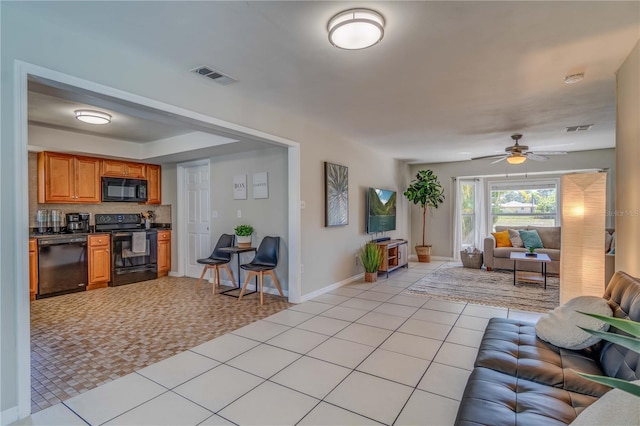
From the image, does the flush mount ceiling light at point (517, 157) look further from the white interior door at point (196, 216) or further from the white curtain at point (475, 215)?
the white interior door at point (196, 216)

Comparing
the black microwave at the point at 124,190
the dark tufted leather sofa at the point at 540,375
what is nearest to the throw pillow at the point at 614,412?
the dark tufted leather sofa at the point at 540,375

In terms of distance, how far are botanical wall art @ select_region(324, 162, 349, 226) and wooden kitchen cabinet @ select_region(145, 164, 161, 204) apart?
11.7 ft

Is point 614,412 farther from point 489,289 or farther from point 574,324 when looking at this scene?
point 489,289

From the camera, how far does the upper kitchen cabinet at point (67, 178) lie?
15.7 feet

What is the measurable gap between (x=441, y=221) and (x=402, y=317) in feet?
16.0

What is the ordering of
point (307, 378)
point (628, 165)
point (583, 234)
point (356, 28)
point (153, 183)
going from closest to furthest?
1. point (356, 28)
2. point (307, 378)
3. point (628, 165)
4. point (583, 234)
5. point (153, 183)

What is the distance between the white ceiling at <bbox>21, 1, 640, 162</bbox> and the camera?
6.39ft

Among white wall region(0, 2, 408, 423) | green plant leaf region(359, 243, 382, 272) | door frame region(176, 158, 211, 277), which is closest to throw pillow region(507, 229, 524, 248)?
green plant leaf region(359, 243, 382, 272)

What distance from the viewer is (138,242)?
554 cm

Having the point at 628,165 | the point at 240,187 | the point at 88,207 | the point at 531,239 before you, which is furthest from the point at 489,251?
the point at 88,207

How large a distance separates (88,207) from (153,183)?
3.67 ft

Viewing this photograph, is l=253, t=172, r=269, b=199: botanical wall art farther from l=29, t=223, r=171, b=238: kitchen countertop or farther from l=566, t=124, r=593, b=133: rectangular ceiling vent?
l=566, t=124, r=593, b=133: rectangular ceiling vent

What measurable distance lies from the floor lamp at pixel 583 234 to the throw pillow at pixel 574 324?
146 centimetres

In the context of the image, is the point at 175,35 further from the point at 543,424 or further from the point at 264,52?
the point at 543,424
